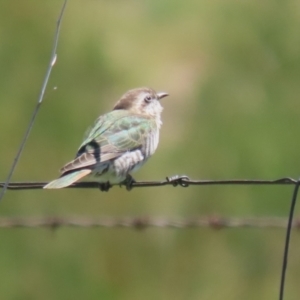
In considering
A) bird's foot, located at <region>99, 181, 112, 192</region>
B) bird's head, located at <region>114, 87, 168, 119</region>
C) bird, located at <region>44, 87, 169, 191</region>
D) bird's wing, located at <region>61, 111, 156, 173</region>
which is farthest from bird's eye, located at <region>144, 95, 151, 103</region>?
bird's foot, located at <region>99, 181, 112, 192</region>

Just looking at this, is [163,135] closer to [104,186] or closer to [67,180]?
[104,186]

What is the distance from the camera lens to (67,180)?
6762mm

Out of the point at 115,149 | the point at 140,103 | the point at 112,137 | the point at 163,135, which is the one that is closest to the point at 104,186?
the point at 115,149

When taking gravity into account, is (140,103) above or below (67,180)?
above

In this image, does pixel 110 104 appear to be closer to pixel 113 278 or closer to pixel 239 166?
pixel 239 166

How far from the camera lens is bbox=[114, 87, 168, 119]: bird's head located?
8.80 m

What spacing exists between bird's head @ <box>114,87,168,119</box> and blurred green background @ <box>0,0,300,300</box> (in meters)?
4.14

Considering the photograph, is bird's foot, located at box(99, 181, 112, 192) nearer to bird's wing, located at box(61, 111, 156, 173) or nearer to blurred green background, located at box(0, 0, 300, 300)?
bird's wing, located at box(61, 111, 156, 173)

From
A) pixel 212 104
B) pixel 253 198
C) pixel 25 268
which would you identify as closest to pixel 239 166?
pixel 253 198

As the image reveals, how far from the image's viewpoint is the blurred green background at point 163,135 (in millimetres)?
13016

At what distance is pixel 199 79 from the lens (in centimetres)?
1784

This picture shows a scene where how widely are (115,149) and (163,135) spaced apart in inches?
346

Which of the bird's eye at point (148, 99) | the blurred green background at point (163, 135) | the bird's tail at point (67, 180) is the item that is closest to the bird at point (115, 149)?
the bird's tail at point (67, 180)

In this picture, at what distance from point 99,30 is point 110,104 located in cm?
249
